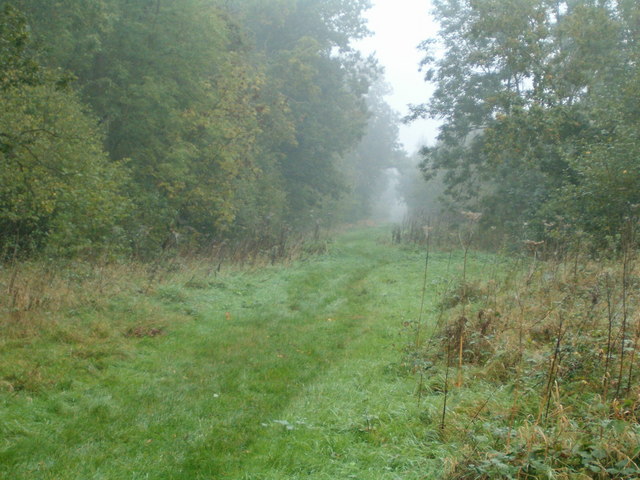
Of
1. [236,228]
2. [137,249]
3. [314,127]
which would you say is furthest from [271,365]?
[314,127]

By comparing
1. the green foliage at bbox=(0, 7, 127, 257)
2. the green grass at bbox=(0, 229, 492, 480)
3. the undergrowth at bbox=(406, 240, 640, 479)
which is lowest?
the green grass at bbox=(0, 229, 492, 480)

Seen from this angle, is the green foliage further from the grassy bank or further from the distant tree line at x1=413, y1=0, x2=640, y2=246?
the distant tree line at x1=413, y1=0, x2=640, y2=246

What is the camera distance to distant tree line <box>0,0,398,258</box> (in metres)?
11.4

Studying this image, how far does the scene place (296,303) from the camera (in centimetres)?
1186

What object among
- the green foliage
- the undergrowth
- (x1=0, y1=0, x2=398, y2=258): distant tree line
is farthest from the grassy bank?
(x1=0, y1=0, x2=398, y2=258): distant tree line

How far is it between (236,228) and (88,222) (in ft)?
37.0

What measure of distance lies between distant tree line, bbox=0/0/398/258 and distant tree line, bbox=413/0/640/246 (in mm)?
8357

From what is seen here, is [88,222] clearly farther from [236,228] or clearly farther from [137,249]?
[236,228]

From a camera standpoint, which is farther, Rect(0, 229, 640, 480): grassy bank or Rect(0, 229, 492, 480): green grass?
Rect(0, 229, 492, 480): green grass

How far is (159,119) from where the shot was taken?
18.0 m

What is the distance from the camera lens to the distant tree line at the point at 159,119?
11.4 metres

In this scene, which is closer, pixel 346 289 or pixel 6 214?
pixel 6 214

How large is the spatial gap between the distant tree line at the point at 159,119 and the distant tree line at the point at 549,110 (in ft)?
27.4

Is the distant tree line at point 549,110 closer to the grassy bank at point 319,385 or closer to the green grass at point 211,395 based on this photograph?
the grassy bank at point 319,385
